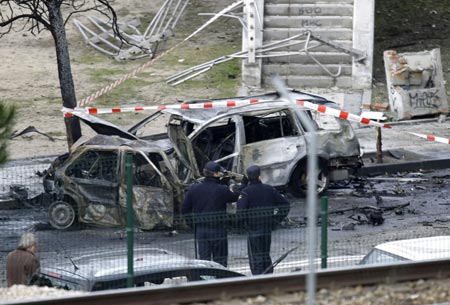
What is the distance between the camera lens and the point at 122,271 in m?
11.3

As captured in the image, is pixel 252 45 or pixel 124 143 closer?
pixel 124 143

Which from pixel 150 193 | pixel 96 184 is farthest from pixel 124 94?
pixel 150 193

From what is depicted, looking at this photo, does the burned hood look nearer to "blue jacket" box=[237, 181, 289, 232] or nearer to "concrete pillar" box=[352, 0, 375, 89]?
"blue jacket" box=[237, 181, 289, 232]

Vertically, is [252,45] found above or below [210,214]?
above

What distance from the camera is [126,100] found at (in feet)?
79.1

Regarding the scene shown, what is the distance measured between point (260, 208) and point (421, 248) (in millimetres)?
1803

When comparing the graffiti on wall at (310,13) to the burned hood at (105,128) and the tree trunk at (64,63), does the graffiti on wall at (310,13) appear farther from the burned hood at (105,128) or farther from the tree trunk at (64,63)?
the burned hood at (105,128)

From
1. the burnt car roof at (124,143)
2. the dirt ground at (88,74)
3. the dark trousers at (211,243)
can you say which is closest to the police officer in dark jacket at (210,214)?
the dark trousers at (211,243)

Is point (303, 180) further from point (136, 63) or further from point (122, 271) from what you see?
point (136, 63)

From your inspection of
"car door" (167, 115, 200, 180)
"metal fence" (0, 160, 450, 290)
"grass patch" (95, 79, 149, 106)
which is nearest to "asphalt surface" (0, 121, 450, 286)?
"metal fence" (0, 160, 450, 290)

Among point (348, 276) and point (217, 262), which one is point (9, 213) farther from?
point (348, 276)

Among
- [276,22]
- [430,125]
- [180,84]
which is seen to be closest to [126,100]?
[180,84]

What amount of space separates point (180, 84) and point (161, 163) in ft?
30.5

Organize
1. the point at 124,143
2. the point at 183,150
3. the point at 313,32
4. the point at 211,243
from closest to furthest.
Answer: the point at 211,243, the point at 124,143, the point at 183,150, the point at 313,32
